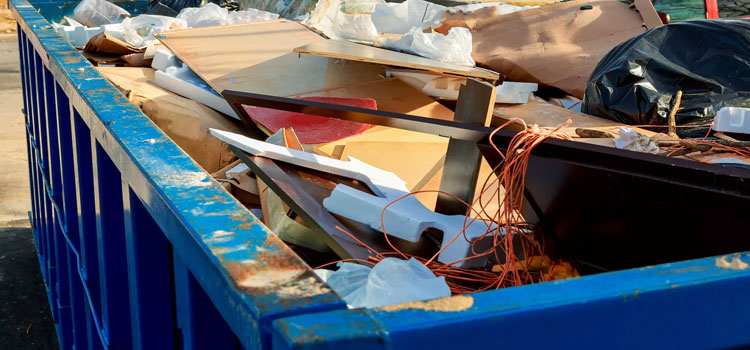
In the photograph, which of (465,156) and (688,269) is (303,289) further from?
(465,156)

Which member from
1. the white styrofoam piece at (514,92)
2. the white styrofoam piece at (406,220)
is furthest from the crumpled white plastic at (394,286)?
the white styrofoam piece at (514,92)

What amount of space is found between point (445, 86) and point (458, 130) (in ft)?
4.19

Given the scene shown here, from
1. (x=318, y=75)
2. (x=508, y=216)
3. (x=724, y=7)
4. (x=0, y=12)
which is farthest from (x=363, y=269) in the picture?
(x=0, y=12)

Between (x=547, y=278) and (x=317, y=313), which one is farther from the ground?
(x=317, y=313)

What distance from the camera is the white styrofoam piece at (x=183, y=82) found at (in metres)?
3.06

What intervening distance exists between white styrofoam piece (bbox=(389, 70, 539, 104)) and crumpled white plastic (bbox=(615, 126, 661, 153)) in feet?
2.58

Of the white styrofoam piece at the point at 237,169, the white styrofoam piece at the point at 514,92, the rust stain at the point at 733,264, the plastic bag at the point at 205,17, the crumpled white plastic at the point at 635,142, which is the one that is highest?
the rust stain at the point at 733,264

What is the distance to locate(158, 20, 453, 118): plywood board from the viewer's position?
314 cm

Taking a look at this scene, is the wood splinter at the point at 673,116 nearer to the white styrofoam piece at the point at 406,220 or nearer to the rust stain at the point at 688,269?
the white styrofoam piece at the point at 406,220

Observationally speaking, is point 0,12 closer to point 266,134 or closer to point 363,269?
point 266,134

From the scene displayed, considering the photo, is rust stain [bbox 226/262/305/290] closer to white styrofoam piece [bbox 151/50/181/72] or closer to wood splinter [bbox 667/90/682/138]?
wood splinter [bbox 667/90/682/138]

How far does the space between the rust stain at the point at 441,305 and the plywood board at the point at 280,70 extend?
248cm

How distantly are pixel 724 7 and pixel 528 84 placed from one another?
2.03 meters

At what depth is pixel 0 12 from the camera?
11.2m
